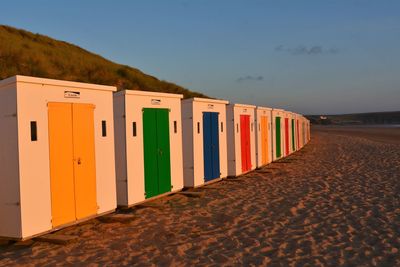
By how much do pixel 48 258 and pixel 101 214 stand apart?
6.46 feet

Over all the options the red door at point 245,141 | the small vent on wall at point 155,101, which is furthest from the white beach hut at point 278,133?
the small vent on wall at point 155,101

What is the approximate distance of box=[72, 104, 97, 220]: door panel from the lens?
6.98 meters

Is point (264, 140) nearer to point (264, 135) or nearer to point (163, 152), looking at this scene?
point (264, 135)

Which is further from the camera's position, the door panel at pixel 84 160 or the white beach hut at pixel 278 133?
the white beach hut at pixel 278 133

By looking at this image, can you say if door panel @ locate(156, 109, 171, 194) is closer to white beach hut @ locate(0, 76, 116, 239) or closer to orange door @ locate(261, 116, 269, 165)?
white beach hut @ locate(0, 76, 116, 239)

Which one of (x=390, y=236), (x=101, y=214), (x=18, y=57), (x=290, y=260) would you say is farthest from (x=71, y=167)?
(x=18, y=57)

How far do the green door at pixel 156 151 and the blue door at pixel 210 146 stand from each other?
1934 mm

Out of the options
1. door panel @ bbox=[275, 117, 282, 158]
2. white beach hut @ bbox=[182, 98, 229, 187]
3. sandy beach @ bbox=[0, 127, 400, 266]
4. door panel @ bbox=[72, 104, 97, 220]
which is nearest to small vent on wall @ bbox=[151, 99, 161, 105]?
white beach hut @ bbox=[182, 98, 229, 187]

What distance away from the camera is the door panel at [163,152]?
9.30 m

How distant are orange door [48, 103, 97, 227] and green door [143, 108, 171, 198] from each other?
5.47 ft

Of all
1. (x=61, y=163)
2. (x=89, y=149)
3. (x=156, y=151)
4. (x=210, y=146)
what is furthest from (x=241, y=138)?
(x=61, y=163)

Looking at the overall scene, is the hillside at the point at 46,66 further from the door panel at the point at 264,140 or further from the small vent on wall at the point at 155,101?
the small vent on wall at the point at 155,101

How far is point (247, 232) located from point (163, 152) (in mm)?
3317

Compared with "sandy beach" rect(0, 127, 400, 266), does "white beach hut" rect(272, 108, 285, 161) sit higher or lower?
higher
